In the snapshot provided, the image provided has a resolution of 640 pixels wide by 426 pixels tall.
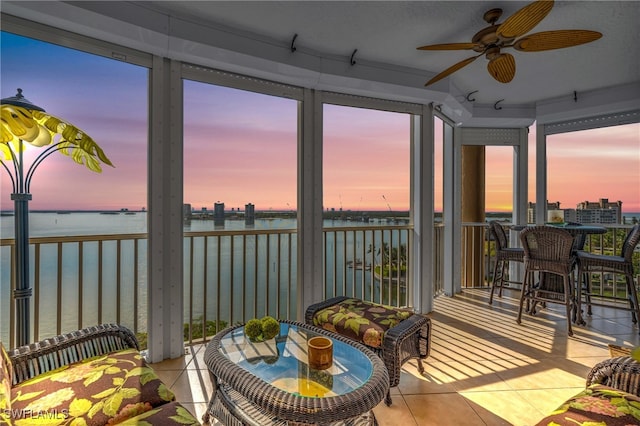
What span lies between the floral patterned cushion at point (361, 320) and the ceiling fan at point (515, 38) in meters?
1.99

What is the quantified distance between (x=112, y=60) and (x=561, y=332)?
4794 millimetres

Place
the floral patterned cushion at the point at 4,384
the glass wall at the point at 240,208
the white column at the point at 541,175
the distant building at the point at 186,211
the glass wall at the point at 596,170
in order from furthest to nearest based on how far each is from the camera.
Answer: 1. the white column at the point at 541,175
2. the glass wall at the point at 596,170
3. the glass wall at the point at 240,208
4. the distant building at the point at 186,211
5. the floral patterned cushion at the point at 4,384

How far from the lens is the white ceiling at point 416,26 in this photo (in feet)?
7.60

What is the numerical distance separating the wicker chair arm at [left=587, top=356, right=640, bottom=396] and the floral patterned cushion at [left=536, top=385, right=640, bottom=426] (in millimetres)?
89

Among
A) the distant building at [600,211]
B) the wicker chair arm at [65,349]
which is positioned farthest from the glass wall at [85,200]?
the distant building at [600,211]

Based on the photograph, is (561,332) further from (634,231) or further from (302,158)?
(302,158)

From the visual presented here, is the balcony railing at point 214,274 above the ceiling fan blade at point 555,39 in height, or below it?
below

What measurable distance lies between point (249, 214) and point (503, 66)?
261 cm

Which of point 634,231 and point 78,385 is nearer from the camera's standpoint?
point 78,385

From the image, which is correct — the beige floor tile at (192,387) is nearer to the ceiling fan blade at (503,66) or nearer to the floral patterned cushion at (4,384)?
the floral patterned cushion at (4,384)

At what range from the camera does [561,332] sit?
327 centimetres

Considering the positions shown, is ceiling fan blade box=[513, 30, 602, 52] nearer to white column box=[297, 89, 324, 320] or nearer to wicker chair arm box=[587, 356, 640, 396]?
white column box=[297, 89, 324, 320]

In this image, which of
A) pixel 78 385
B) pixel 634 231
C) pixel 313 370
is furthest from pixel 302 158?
pixel 634 231

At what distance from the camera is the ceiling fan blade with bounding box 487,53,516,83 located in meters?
2.52
